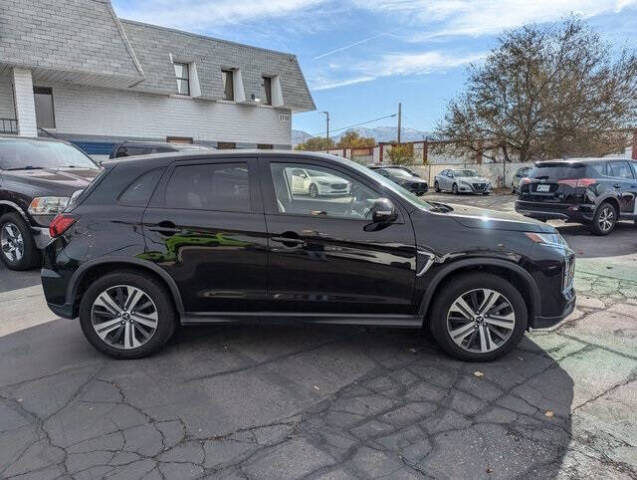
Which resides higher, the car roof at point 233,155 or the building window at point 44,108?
the building window at point 44,108

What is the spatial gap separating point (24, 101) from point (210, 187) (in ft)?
47.5

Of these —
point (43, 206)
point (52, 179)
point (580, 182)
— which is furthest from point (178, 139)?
point (580, 182)

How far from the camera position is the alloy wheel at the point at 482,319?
3.81 meters

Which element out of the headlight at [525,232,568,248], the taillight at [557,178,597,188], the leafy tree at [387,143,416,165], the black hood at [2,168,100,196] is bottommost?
the headlight at [525,232,568,248]

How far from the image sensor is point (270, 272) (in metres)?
3.83

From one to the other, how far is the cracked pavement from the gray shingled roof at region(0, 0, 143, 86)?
1338cm

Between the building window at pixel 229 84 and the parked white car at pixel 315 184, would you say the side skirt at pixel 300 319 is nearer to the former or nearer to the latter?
the parked white car at pixel 315 184

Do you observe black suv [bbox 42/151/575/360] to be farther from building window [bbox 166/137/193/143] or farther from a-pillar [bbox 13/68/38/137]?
building window [bbox 166/137/193/143]

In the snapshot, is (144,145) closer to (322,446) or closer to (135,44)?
(135,44)

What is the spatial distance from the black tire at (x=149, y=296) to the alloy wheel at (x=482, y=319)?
2.31 m

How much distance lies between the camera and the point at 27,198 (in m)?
6.57

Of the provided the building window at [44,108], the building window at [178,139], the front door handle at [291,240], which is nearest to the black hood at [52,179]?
the front door handle at [291,240]

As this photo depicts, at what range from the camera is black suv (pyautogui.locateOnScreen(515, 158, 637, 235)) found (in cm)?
976

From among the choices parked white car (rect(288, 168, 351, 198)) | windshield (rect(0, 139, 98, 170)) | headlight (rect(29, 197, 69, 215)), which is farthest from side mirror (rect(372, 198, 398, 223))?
windshield (rect(0, 139, 98, 170))
